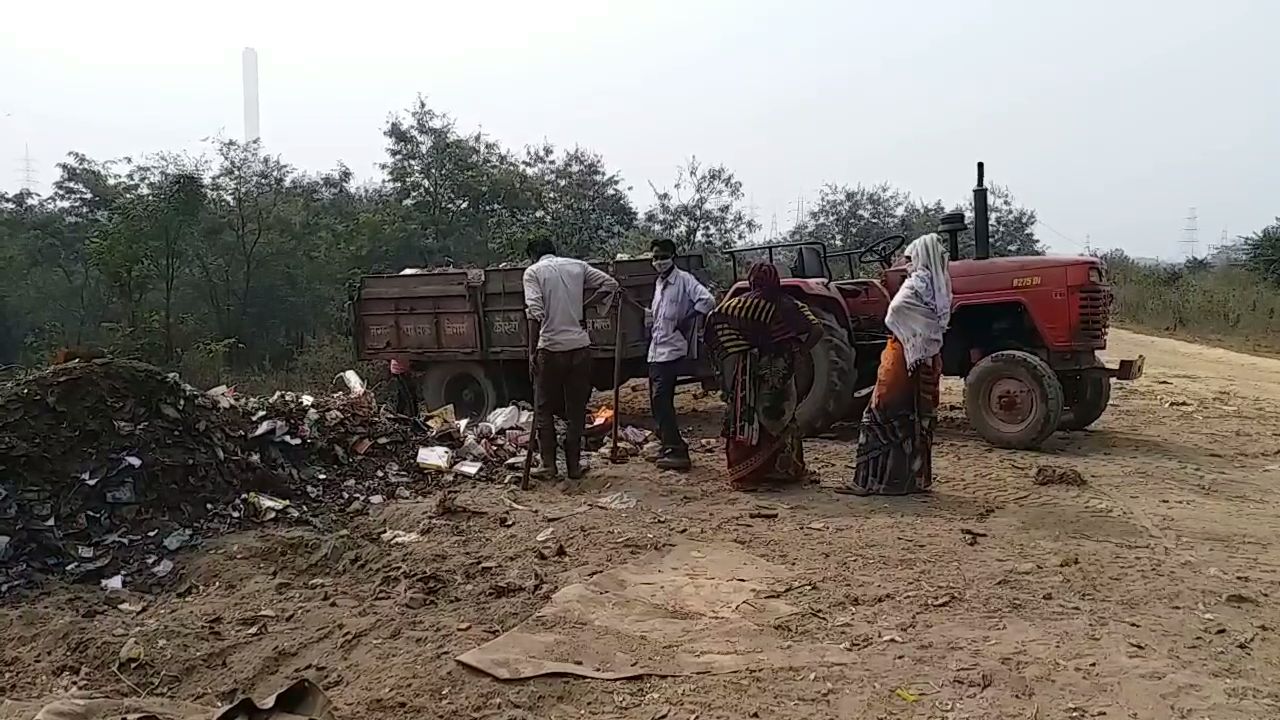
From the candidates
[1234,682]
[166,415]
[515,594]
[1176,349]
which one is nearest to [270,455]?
[166,415]

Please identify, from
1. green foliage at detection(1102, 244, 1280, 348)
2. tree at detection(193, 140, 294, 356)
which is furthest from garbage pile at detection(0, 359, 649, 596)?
green foliage at detection(1102, 244, 1280, 348)

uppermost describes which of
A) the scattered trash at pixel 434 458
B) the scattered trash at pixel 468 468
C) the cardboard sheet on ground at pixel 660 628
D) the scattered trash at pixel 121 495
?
the scattered trash at pixel 121 495

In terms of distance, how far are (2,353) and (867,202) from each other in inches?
1051

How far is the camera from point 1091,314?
8.27 meters

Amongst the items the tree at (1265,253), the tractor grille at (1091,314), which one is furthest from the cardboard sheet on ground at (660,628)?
the tree at (1265,253)

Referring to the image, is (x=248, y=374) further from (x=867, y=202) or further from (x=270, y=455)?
(x=867, y=202)

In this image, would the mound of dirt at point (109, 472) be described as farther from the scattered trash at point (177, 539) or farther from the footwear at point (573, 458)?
the footwear at point (573, 458)

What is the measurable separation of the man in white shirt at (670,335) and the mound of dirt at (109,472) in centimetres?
277

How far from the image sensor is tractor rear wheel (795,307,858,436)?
28.0 feet

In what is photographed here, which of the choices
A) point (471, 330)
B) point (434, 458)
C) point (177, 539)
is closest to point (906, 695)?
point (177, 539)

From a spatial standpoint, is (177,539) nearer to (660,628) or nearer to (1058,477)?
(660,628)

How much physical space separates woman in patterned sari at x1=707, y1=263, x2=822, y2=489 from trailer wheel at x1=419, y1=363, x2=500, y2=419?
4.31m

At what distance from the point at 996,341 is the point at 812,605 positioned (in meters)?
5.30

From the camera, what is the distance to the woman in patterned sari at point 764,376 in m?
6.69
